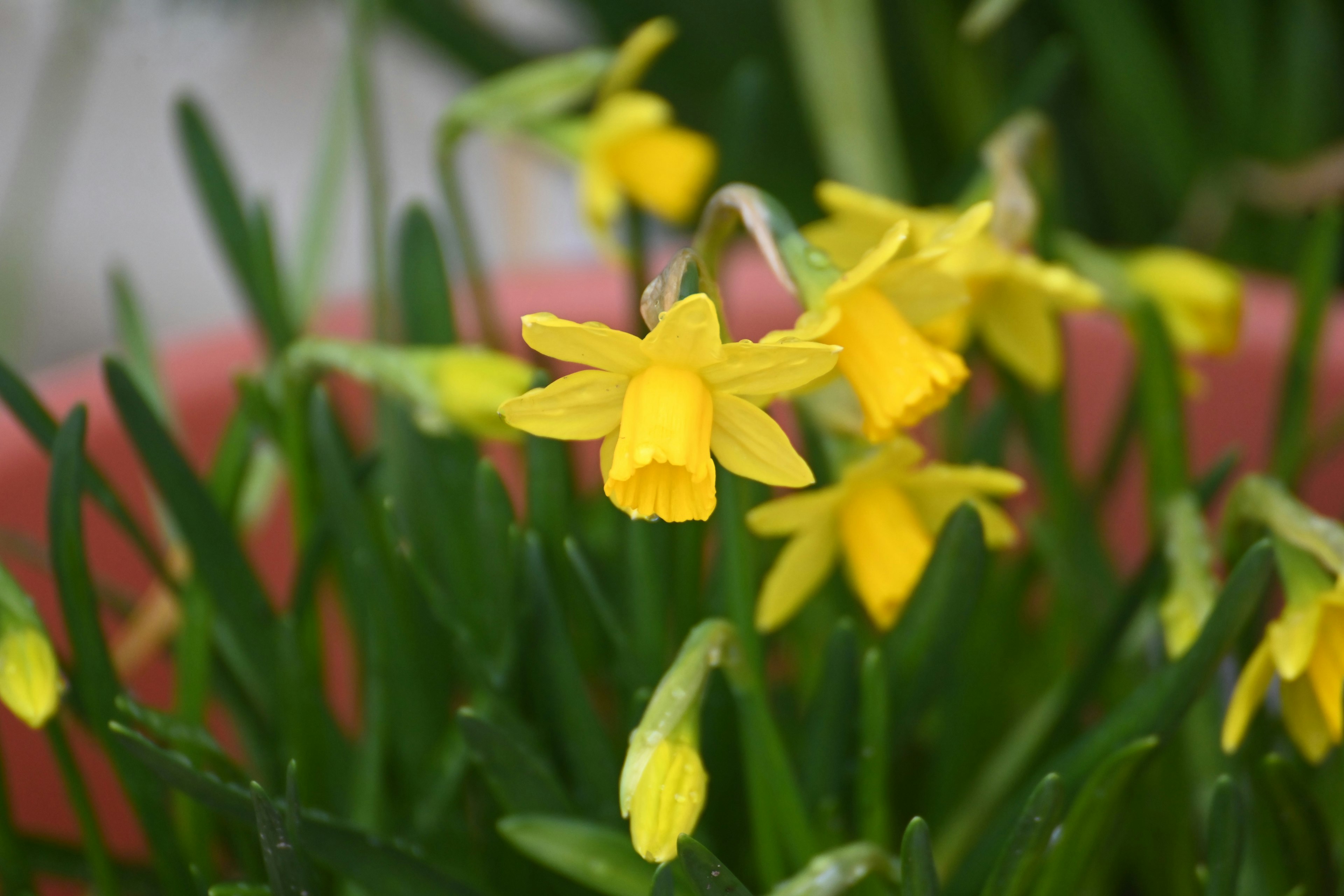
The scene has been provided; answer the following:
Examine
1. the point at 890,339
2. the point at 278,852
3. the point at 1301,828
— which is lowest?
the point at 1301,828

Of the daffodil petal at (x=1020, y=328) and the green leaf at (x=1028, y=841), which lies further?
the daffodil petal at (x=1020, y=328)

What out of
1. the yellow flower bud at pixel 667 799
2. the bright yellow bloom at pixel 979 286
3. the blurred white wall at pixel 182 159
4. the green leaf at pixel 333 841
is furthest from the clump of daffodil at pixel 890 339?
the blurred white wall at pixel 182 159

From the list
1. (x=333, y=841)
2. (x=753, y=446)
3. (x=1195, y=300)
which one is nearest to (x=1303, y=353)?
(x=1195, y=300)

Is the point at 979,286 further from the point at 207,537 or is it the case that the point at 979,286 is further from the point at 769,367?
the point at 207,537

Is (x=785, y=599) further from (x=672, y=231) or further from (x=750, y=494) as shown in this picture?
(x=672, y=231)

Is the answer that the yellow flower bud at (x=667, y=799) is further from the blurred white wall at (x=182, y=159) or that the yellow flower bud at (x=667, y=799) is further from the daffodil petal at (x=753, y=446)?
the blurred white wall at (x=182, y=159)
